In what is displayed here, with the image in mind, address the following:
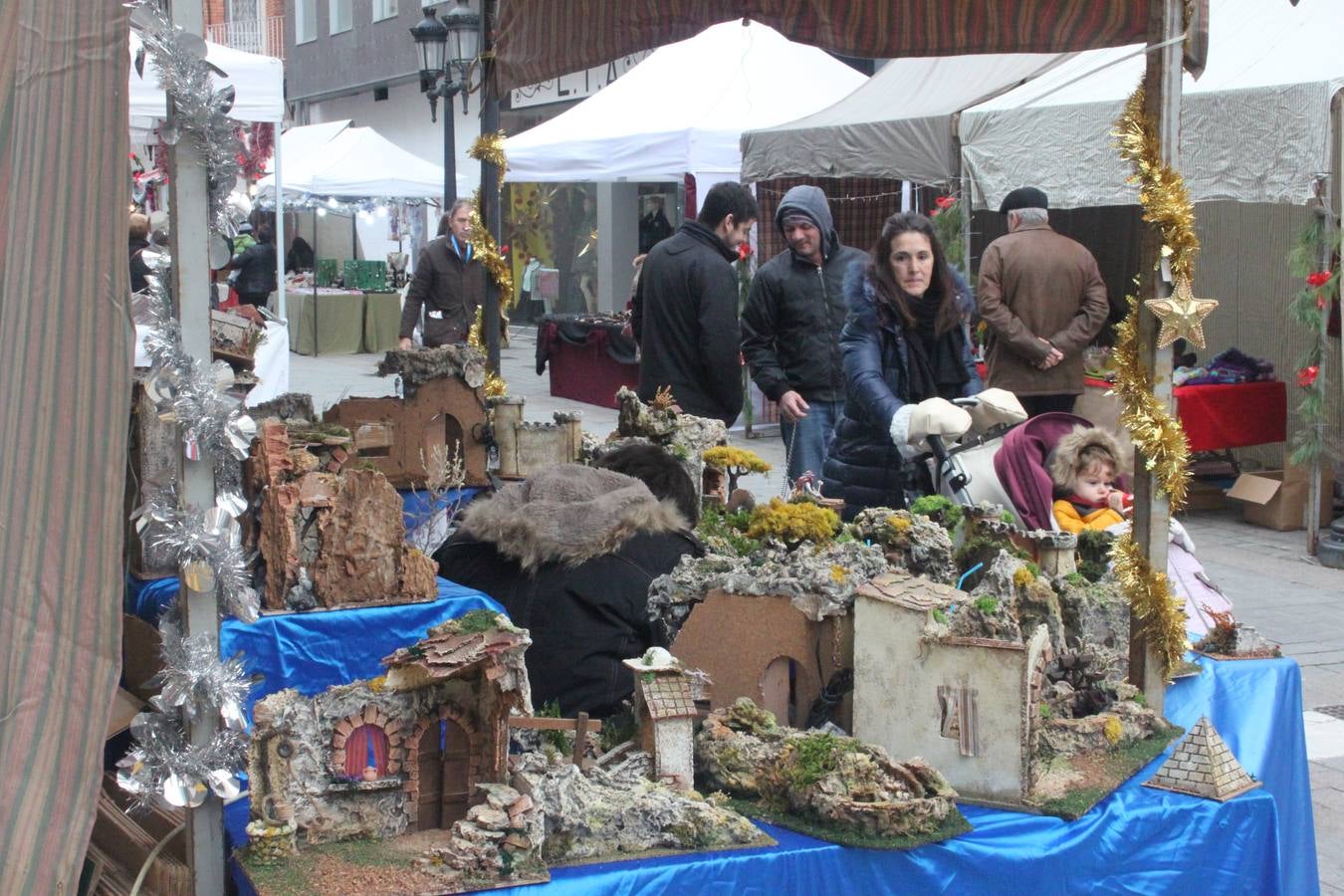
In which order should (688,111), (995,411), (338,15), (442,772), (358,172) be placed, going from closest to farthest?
(442,772) < (995,411) < (688,111) < (358,172) < (338,15)

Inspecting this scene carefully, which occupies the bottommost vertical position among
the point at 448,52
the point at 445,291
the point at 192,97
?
the point at 445,291

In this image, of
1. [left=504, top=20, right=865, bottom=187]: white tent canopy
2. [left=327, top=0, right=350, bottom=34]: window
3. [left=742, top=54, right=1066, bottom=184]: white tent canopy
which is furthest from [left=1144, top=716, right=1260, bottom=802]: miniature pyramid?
[left=327, top=0, right=350, bottom=34]: window

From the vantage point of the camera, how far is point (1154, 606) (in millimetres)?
2965

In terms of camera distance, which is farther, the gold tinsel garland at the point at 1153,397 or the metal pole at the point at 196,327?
the gold tinsel garland at the point at 1153,397

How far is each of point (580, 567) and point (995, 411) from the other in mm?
1804

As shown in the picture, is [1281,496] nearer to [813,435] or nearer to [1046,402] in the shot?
[1046,402]

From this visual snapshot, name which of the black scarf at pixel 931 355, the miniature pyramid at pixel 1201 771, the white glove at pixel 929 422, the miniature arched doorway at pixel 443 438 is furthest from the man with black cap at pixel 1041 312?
the miniature pyramid at pixel 1201 771

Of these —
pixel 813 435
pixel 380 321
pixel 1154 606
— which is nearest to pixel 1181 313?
pixel 1154 606

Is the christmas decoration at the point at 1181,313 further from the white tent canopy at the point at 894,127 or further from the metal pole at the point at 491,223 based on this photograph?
the white tent canopy at the point at 894,127

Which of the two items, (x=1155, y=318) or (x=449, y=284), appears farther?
(x=449, y=284)

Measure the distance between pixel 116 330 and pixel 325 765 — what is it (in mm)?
794

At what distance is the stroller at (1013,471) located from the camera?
415cm

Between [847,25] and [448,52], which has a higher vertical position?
[448,52]

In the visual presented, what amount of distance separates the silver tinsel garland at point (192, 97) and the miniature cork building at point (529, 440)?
3018 millimetres
